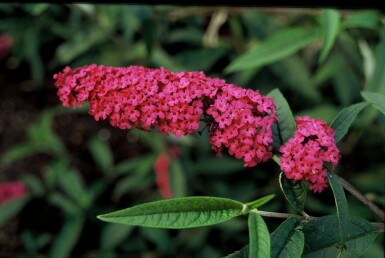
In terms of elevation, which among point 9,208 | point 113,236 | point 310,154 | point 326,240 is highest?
point 310,154

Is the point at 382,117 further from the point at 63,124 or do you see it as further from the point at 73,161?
the point at 63,124

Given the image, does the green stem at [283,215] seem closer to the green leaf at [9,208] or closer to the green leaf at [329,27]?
the green leaf at [329,27]

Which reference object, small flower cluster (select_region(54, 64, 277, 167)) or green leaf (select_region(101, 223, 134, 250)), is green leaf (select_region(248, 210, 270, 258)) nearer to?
small flower cluster (select_region(54, 64, 277, 167))

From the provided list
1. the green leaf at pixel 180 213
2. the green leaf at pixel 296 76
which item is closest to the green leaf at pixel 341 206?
the green leaf at pixel 180 213

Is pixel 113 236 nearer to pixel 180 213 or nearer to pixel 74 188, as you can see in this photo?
pixel 74 188

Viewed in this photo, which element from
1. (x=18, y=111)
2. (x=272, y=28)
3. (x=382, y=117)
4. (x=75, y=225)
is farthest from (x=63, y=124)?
(x=382, y=117)

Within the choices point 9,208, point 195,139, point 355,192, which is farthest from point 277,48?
point 9,208

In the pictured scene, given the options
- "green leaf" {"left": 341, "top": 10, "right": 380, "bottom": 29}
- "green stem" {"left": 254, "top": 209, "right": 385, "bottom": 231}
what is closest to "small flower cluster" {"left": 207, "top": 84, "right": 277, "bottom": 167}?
"green stem" {"left": 254, "top": 209, "right": 385, "bottom": 231}
